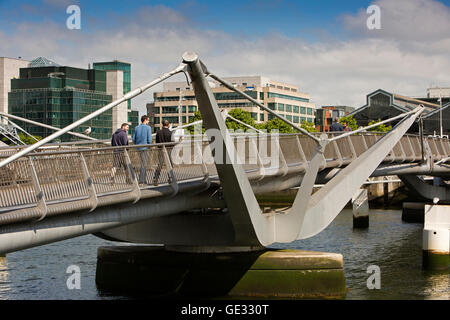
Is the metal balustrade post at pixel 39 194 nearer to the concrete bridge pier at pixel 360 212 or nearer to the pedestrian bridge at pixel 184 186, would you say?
the pedestrian bridge at pixel 184 186

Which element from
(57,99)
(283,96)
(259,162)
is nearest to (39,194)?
(259,162)

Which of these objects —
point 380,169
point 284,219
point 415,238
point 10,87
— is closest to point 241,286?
point 284,219

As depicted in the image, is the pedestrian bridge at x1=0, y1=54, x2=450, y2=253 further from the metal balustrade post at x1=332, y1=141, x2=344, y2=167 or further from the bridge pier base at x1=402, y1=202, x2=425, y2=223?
the bridge pier base at x1=402, y1=202, x2=425, y2=223

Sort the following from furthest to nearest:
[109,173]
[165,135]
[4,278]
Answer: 1. [4,278]
2. [165,135]
3. [109,173]

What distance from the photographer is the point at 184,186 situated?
17.7m

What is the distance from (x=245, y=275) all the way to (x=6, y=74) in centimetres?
12829

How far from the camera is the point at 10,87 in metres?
138

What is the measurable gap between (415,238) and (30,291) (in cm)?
2217

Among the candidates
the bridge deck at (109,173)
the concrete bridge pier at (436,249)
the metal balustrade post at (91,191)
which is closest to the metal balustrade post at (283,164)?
the bridge deck at (109,173)

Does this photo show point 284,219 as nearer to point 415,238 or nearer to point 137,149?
point 137,149

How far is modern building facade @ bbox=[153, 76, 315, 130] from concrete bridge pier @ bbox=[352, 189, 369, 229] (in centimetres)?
8061

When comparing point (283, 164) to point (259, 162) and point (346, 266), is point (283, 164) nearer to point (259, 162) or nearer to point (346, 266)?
point (259, 162)

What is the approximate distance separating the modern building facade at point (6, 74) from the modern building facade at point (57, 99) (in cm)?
825

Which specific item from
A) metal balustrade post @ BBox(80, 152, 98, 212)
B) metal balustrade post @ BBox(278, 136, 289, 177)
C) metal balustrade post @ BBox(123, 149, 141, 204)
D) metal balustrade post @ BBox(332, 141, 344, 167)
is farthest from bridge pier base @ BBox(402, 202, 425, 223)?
metal balustrade post @ BBox(80, 152, 98, 212)
